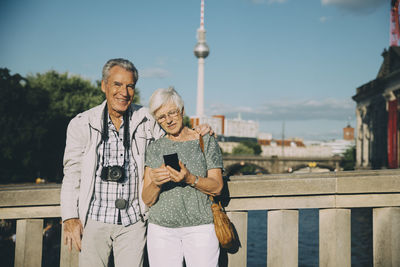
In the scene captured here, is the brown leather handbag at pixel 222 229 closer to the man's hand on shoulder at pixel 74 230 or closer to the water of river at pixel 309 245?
the man's hand on shoulder at pixel 74 230

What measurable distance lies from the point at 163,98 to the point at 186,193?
695 mm

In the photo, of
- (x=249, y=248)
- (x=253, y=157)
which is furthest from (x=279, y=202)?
(x=253, y=157)

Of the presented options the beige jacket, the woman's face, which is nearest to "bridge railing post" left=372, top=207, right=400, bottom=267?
the woman's face

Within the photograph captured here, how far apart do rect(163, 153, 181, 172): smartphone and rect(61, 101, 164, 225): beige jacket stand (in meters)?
0.55

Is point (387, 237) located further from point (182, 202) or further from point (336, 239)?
point (182, 202)

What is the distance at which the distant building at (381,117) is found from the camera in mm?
47906

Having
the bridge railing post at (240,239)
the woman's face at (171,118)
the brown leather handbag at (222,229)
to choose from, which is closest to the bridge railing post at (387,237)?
the bridge railing post at (240,239)

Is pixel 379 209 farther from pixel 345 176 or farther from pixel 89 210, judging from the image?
pixel 89 210

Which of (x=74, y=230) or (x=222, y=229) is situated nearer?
(x=222, y=229)

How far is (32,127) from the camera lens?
75.9 ft

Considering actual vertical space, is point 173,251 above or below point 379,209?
below

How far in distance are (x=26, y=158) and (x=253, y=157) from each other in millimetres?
46525

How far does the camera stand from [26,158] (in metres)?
22.2

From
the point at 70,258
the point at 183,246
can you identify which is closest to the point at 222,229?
the point at 183,246
